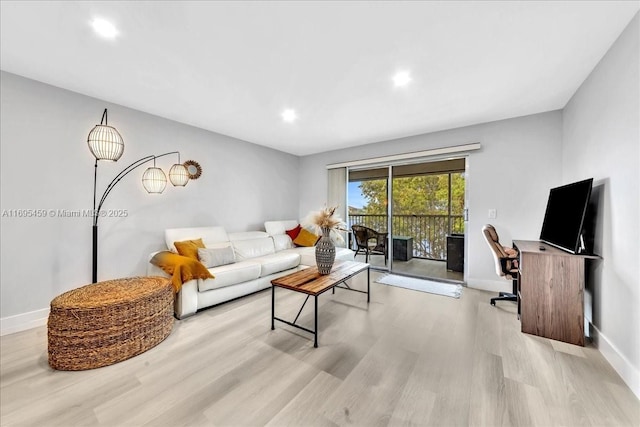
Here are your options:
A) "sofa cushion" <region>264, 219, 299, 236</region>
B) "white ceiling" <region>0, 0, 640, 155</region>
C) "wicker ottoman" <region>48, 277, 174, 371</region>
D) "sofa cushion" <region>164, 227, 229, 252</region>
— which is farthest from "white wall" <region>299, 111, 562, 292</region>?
"wicker ottoman" <region>48, 277, 174, 371</region>

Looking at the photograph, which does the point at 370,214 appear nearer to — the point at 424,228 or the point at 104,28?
the point at 424,228

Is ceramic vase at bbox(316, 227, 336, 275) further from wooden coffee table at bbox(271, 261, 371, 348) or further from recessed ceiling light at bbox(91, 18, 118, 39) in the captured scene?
recessed ceiling light at bbox(91, 18, 118, 39)

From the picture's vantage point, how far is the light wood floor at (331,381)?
138 centimetres

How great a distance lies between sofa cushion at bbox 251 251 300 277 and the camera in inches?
137


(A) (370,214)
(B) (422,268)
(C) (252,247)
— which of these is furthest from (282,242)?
(B) (422,268)

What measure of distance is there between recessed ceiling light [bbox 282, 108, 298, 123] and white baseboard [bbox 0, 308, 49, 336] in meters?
3.39

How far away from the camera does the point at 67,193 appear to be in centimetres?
259

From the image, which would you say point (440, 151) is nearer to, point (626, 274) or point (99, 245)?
point (626, 274)

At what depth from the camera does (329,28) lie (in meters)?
1.70

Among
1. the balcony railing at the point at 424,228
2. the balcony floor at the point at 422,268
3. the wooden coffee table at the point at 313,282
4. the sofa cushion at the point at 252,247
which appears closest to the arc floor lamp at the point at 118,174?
the sofa cushion at the point at 252,247

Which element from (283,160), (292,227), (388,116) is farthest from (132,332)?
(283,160)

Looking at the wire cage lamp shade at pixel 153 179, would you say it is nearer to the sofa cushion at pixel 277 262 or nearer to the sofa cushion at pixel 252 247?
the sofa cushion at pixel 252 247

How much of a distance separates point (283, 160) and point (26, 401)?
4.56 meters

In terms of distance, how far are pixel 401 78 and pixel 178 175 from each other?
308cm
